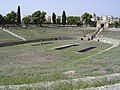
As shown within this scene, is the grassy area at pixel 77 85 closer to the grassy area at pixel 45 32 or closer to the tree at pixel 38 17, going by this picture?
the grassy area at pixel 45 32

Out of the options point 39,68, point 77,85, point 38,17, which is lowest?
point 39,68

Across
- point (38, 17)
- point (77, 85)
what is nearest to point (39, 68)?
point (77, 85)

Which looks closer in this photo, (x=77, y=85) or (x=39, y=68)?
(x=77, y=85)

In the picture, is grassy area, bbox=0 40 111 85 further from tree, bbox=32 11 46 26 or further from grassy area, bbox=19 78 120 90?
tree, bbox=32 11 46 26

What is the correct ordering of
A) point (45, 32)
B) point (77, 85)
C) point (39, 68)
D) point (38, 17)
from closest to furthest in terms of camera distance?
point (77, 85) < point (39, 68) < point (45, 32) < point (38, 17)

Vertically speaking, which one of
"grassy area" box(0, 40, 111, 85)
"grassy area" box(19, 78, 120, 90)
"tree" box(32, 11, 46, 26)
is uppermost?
"tree" box(32, 11, 46, 26)

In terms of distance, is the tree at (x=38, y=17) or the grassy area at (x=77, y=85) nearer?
the grassy area at (x=77, y=85)

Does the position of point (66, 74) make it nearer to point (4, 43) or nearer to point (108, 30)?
point (4, 43)

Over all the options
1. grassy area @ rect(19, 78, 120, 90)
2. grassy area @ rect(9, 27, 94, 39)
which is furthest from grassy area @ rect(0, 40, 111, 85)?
grassy area @ rect(9, 27, 94, 39)

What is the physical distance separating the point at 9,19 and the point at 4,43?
148 feet

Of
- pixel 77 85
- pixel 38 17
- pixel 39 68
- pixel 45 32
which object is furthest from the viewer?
pixel 38 17

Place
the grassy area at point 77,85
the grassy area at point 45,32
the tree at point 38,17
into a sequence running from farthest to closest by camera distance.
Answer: the tree at point 38,17, the grassy area at point 45,32, the grassy area at point 77,85

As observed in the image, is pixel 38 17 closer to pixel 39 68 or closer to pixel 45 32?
pixel 45 32

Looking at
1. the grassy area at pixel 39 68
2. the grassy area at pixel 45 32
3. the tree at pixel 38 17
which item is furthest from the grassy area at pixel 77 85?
the tree at pixel 38 17
